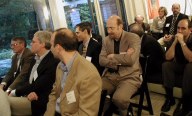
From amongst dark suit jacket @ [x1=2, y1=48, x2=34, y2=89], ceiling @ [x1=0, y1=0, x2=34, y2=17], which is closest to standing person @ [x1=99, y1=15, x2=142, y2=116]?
dark suit jacket @ [x1=2, y1=48, x2=34, y2=89]

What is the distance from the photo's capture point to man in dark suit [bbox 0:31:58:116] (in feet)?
9.41

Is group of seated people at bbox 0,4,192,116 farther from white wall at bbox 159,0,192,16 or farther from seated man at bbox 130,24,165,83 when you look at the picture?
white wall at bbox 159,0,192,16

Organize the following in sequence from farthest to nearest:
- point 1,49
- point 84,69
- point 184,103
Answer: point 1,49 < point 184,103 < point 84,69

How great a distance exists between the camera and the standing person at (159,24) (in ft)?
22.3

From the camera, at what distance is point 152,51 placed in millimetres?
3994

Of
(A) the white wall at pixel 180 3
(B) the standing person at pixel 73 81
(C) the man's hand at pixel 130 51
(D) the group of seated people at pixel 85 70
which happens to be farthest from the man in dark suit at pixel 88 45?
(A) the white wall at pixel 180 3

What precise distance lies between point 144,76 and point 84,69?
146 cm

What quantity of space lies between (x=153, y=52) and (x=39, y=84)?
194cm

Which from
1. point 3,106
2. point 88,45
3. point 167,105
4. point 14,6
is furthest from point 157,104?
point 14,6

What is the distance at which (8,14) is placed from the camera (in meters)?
5.84

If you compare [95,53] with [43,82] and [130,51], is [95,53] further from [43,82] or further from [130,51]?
[43,82]

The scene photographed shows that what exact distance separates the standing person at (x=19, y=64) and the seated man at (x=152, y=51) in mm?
1626

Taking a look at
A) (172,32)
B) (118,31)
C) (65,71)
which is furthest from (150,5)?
(65,71)

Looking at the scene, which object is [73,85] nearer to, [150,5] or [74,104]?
[74,104]
